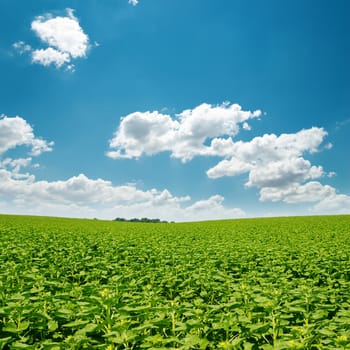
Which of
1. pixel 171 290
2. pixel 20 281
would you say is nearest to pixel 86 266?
pixel 20 281

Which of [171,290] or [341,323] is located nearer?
[341,323]

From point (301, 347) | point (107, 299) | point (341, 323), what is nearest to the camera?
point (301, 347)

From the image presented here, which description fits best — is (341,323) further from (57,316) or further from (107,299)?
(57,316)

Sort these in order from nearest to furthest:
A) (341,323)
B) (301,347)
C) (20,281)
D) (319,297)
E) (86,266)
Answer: (301,347) → (341,323) → (319,297) → (20,281) → (86,266)

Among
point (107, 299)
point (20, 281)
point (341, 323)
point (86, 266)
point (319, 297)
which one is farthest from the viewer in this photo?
point (86, 266)

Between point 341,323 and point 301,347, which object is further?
point 341,323

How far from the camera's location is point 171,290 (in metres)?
8.70

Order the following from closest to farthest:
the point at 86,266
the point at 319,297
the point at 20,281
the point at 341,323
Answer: the point at 341,323 → the point at 319,297 → the point at 20,281 → the point at 86,266

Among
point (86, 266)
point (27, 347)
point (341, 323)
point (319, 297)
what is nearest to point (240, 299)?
point (319, 297)

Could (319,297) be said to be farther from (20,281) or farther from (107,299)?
(20,281)

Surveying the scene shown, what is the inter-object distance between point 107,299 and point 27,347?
1.63 meters

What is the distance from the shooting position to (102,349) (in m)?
4.21

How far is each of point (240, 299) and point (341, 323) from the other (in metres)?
2.09

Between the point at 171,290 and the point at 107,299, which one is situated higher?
the point at 107,299
